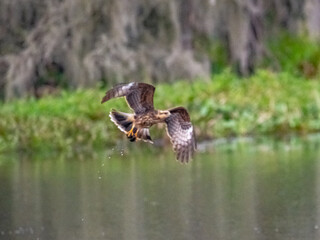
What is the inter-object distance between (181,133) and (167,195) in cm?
419

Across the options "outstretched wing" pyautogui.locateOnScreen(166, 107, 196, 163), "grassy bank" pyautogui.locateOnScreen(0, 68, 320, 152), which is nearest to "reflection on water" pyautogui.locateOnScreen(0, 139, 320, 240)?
"grassy bank" pyautogui.locateOnScreen(0, 68, 320, 152)

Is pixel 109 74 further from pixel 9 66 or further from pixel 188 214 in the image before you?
pixel 188 214

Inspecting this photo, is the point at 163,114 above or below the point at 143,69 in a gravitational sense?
below

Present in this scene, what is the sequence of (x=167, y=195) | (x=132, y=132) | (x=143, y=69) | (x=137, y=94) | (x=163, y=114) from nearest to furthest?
1. (x=132, y=132)
2. (x=163, y=114)
3. (x=137, y=94)
4. (x=167, y=195)
5. (x=143, y=69)

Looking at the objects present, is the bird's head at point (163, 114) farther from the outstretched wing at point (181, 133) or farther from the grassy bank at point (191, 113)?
the grassy bank at point (191, 113)

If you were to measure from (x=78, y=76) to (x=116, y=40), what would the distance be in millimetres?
835

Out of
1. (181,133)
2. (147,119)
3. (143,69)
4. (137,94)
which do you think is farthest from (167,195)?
(143,69)

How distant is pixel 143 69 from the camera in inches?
861

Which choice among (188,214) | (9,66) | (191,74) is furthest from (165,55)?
(188,214)

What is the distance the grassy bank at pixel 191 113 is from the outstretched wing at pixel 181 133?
8.28 meters

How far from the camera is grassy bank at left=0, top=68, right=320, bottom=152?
→ 1923cm

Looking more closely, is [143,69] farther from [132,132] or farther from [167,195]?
[132,132]

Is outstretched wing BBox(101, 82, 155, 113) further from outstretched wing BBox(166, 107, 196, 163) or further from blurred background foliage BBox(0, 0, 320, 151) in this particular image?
blurred background foliage BBox(0, 0, 320, 151)

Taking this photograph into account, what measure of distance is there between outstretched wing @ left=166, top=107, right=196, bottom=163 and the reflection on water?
1654mm
